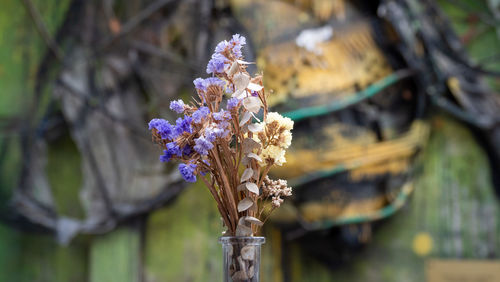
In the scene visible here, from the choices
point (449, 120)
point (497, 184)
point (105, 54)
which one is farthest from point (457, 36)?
point (105, 54)

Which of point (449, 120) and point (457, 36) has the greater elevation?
point (457, 36)

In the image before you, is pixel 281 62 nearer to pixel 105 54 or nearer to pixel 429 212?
pixel 105 54

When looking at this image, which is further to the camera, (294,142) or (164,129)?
(294,142)

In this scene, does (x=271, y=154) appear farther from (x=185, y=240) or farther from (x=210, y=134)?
(x=185, y=240)

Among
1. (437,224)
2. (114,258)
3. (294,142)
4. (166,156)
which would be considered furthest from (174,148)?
(437,224)

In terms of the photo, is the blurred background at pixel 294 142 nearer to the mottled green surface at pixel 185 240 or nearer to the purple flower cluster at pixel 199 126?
the mottled green surface at pixel 185 240

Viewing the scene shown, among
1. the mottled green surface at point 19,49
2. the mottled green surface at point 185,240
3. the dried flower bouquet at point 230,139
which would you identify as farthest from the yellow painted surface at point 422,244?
the dried flower bouquet at point 230,139
